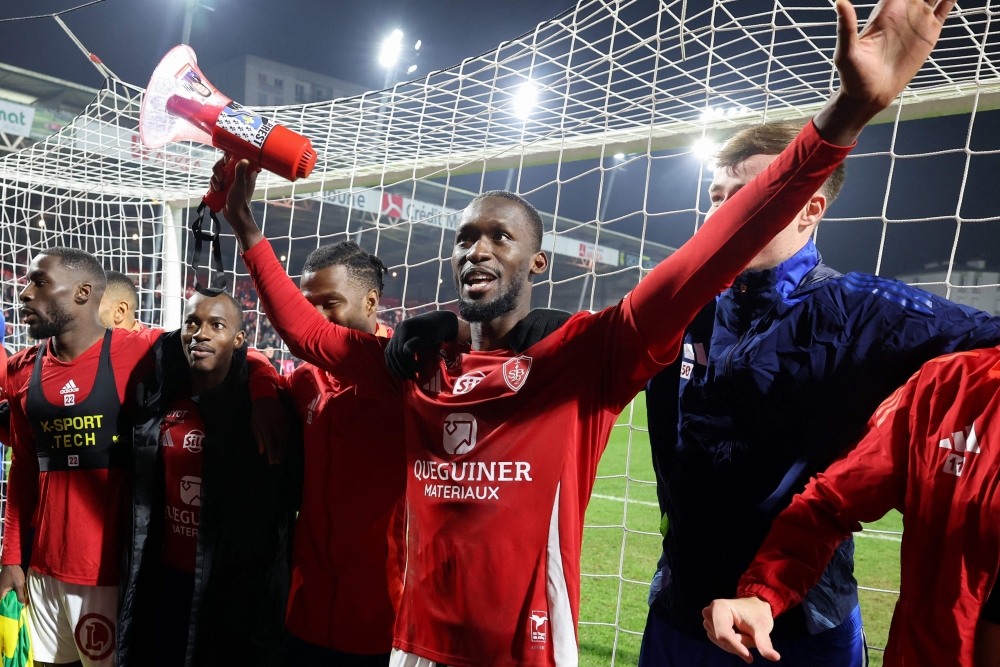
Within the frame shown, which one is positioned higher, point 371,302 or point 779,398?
point 371,302

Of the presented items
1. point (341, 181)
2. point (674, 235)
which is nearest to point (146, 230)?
point (341, 181)

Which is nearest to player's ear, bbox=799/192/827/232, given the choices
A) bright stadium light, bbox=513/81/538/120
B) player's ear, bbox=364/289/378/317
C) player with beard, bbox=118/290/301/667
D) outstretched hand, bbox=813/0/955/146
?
outstretched hand, bbox=813/0/955/146

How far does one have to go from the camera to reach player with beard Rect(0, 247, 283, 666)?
8.10ft

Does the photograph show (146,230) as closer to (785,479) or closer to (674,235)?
(785,479)

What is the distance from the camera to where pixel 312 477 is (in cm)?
209

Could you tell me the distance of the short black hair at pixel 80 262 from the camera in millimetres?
2770

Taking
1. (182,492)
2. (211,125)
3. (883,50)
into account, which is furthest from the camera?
(182,492)

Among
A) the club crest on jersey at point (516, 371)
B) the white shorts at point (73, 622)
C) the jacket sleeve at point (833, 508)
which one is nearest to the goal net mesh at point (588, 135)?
the club crest on jersey at point (516, 371)

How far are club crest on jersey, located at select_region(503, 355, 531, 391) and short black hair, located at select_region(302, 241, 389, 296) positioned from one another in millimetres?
1061

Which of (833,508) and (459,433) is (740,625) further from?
(459,433)

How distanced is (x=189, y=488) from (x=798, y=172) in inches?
82.5

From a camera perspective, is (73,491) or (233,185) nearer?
(233,185)

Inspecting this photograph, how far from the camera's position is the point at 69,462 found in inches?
99.2

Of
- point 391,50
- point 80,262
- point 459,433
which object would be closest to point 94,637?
point 80,262
